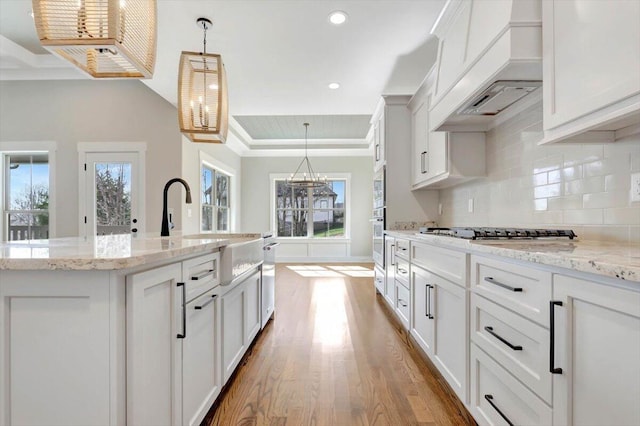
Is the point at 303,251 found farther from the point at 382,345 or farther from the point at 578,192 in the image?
the point at 578,192

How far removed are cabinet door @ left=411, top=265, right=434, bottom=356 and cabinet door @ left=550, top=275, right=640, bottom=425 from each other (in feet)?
3.73

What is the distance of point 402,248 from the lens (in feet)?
9.70

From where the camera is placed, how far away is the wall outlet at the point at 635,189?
1386mm

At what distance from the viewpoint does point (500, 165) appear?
100 inches

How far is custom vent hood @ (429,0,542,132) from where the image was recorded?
1.44 metres

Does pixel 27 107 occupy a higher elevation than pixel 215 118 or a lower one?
higher

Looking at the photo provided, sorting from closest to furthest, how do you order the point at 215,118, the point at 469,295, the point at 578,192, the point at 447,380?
1. the point at 469,295
2. the point at 578,192
3. the point at 447,380
4. the point at 215,118

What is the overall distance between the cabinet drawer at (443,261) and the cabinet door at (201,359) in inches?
50.5

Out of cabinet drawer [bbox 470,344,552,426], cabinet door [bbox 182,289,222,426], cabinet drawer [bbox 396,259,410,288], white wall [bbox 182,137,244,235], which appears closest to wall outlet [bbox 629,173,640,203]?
cabinet drawer [bbox 470,344,552,426]


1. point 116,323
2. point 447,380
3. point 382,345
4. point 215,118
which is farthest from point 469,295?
point 215,118

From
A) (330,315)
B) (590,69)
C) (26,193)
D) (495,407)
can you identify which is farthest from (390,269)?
(26,193)

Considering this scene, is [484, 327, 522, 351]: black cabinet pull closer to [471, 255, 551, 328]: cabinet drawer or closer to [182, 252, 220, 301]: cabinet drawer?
[471, 255, 551, 328]: cabinet drawer

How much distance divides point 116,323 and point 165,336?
28cm

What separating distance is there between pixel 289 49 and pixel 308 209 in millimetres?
4923
